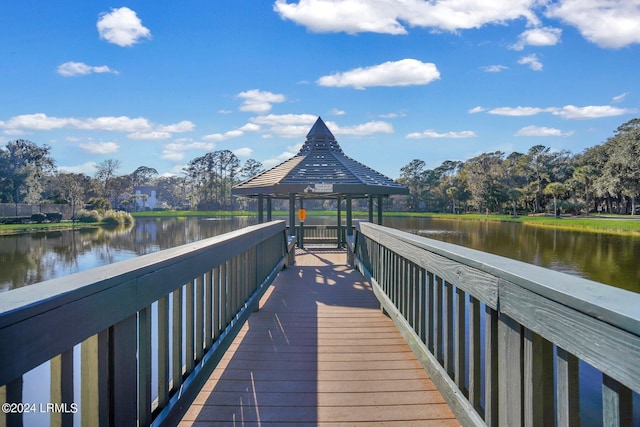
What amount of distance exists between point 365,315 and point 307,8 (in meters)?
10.7

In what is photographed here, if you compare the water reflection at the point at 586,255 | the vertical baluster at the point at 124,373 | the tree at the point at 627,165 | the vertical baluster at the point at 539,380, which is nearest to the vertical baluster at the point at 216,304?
the vertical baluster at the point at 124,373

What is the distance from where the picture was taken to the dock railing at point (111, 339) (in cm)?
90

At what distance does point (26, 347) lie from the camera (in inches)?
35.1

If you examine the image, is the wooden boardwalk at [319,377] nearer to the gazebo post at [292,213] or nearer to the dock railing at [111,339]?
the dock railing at [111,339]

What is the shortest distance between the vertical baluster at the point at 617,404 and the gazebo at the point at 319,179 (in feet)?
25.3

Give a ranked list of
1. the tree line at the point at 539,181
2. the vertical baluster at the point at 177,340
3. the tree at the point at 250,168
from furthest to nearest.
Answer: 1. the tree at the point at 250,168
2. the tree line at the point at 539,181
3. the vertical baluster at the point at 177,340

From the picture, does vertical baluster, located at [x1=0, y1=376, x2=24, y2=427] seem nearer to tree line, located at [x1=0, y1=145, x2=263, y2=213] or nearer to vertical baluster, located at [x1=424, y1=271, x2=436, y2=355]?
vertical baluster, located at [x1=424, y1=271, x2=436, y2=355]

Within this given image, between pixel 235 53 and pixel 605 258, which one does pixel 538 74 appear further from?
pixel 235 53

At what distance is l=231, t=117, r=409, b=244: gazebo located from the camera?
9031 millimetres

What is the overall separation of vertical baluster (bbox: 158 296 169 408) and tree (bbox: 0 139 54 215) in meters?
49.0

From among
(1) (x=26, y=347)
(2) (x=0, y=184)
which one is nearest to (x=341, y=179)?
(1) (x=26, y=347)

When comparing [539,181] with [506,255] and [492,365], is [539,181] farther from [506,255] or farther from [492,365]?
[492,365]

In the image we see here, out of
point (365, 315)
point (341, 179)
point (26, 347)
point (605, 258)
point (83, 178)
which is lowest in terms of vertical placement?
point (605, 258)

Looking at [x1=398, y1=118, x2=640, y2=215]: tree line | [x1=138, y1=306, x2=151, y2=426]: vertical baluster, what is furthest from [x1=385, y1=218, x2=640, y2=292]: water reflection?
[x1=398, y1=118, x2=640, y2=215]: tree line
